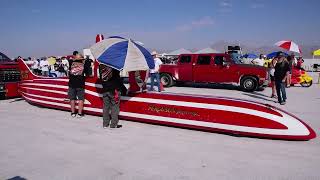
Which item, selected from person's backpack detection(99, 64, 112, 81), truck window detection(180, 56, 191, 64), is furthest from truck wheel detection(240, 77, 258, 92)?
person's backpack detection(99, 64, 112, 81)

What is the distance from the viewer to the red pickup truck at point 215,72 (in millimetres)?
13930

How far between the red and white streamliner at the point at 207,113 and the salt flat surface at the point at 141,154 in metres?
0.17

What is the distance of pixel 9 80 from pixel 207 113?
7.46 m

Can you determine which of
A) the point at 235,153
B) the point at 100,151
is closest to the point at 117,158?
the point at 100,151

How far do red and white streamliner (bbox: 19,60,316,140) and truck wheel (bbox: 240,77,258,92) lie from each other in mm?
7717

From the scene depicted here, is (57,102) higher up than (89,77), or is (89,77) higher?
(89,77)

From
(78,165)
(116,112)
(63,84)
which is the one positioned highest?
(63,84)

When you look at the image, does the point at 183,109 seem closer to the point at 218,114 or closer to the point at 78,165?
the point at 218,114

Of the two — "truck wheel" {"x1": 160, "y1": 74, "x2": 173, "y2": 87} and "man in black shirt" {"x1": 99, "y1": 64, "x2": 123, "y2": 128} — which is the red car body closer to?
"man in black shirt" {"x1": 99, "y1": 64, "x2": 123, "y2": 128}

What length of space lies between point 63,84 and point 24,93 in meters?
2.19

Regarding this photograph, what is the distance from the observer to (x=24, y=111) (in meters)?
8.81

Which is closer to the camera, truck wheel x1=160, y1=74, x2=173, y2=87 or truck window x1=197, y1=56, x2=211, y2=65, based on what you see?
truck window x1=197, y1=56, x2=211, y2=65

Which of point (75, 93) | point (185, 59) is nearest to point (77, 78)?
point (75, 93)

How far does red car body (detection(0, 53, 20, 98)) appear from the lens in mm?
10406
